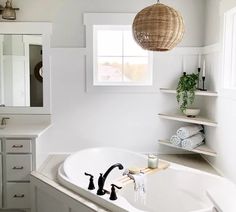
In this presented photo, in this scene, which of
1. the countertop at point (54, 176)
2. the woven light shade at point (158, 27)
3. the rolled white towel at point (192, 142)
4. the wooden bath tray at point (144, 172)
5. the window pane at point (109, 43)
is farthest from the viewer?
the window pane at point (109, 43)

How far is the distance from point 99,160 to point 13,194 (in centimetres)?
96

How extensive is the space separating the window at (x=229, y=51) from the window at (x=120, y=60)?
40.8 inches

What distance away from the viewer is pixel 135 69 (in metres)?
3.67

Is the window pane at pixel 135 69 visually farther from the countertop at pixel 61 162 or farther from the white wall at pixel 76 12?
the countertop at pixel 61 162

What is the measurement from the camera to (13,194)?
113 inches

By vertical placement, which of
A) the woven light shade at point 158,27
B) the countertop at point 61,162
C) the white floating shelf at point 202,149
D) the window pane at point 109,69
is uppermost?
the woven light shade at point 158,27

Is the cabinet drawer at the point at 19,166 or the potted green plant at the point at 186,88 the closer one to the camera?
the cabinet drawer at the point at 19,166

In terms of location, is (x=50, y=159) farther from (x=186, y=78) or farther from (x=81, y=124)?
(x=186, y=78)

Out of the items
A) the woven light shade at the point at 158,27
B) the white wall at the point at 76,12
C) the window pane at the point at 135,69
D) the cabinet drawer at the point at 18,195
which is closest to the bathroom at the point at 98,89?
the white wall at the point at 76,12

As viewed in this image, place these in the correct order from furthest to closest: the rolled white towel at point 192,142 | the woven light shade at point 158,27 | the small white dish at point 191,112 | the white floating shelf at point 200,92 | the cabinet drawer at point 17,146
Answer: the small white dish at point 191,112, the rolled white towel at point 192,142, the white floating shelf at point 200,92, the cabinet drawer at point 17,146, the woven light shade at point 158,27

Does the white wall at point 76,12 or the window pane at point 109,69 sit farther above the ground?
the white wall at point 76,12

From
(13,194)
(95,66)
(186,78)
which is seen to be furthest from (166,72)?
(13,194)

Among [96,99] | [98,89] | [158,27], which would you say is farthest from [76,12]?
[158,27]

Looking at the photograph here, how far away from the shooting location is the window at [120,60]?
363cm
